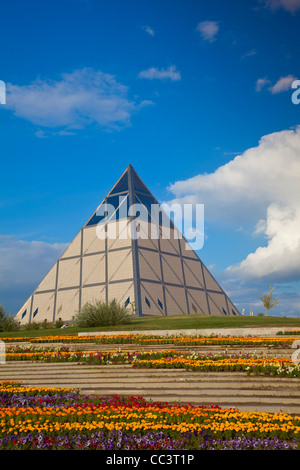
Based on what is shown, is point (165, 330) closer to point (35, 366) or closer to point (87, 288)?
point (35, 366)

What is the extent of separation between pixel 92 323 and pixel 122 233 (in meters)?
17.6

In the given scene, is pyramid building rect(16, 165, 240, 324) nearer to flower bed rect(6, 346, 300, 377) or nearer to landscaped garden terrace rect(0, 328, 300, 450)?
flower bed rect(6, 346, 300, 377)

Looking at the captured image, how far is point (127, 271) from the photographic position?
146 feet

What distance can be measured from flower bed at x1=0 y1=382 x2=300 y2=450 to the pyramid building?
104ft

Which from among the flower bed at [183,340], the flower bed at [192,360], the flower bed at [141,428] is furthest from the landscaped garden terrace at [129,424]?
the flower bed at [183,340]

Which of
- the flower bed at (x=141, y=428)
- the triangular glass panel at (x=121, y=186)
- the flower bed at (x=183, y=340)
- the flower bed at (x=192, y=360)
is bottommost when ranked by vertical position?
the flower bed at (x=141, y=428)

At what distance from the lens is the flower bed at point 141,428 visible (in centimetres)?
738

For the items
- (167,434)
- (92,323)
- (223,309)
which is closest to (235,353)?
(167,434)

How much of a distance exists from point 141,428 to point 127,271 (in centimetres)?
3653

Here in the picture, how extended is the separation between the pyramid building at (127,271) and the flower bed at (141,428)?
3167cm

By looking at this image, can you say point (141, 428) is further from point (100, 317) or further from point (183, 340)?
point (100, 317)

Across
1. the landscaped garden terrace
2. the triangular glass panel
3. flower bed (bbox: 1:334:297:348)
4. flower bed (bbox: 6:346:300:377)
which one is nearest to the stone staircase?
flower bed (bbox: 6:346:300:377)

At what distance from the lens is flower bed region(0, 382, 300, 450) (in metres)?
7.38

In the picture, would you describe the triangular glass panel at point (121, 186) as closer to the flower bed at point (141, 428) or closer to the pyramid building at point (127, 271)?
the pyramid building at point (127, 271)
